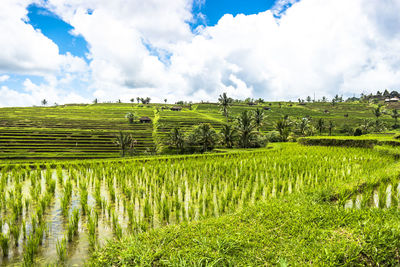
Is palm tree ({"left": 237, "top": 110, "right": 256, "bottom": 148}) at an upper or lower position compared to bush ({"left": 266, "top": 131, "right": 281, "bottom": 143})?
upper

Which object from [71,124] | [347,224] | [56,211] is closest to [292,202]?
[347,224]

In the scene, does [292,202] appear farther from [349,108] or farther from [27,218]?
[349,108]

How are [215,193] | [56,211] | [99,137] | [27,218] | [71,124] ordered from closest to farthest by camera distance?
1. [27,218]
2. [56,211]
3. [215,193]
4. [99,137]
5. [71,124]

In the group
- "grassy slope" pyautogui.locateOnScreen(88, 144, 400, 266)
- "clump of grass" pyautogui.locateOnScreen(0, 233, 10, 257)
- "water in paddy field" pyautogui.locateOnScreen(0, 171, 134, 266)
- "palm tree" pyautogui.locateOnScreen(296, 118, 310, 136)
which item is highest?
"palm tree" pyautogui.locateOnScreen(296, 118, 310, 136)

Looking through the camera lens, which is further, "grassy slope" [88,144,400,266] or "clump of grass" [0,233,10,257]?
"clump of grass" [0,233,10,257]

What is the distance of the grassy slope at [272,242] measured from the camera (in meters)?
3.47

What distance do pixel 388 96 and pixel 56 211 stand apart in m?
179

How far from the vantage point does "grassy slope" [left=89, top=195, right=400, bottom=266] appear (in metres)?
3.47

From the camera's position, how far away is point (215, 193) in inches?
347

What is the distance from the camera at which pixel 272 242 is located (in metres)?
3.98

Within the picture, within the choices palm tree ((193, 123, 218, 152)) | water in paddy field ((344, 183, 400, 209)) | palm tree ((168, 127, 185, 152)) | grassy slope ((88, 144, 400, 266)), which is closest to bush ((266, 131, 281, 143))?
palm tree ((193, 123, 218, 152))

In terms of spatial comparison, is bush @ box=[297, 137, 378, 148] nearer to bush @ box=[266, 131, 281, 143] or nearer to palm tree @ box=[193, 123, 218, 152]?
palm tree @ box=[193, 123, 218, 152]

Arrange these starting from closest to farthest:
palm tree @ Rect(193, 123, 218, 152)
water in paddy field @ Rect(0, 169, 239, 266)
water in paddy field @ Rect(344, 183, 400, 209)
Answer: water in paddy field @ Rect(0, 169, 239, 266), water in paddy field @ Rect(344, 183, 400, 209), palm tree @ Rect(193, 123, 218, 152)

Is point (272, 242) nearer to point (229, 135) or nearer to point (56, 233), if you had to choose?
point (56, 233)
